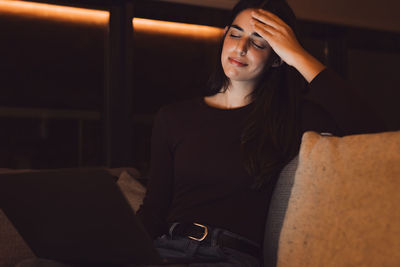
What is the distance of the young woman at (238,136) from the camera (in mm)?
Answer: 1379

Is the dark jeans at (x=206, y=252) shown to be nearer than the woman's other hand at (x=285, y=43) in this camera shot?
Yes

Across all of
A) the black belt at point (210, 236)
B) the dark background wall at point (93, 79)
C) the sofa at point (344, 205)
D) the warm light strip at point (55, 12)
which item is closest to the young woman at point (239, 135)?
the black belt at point (210, 236)

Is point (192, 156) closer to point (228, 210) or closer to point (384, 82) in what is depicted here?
point (228, 210)

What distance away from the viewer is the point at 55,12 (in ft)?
9.53

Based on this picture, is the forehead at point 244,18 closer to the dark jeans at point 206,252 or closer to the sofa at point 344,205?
the sofa at point 344,205

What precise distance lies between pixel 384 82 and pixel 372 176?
3284 millimetres

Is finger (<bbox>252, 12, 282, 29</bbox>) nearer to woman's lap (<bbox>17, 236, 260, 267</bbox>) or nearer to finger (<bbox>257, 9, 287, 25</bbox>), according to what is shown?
finger (<bbox>257, 9, 287, 25</bbox>)

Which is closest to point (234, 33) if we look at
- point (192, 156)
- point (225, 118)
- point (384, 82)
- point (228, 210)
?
point (225, 118)

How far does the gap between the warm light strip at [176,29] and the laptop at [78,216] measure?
7.13ft

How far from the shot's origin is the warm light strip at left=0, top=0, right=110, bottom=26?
2.81 m

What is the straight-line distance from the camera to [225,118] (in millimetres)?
1566

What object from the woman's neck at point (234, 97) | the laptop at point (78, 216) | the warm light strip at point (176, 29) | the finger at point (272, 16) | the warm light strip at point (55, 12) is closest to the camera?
the laptop at point (78, 216)

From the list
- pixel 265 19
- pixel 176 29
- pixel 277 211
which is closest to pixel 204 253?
pixel 277 211

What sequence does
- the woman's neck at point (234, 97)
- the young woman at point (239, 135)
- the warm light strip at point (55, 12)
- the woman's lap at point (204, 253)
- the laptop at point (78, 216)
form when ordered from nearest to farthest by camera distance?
the laptop at point (78, 216) → the woman's lap at point (204, 253) → the young woman at point (239, 135) → the woman's neck at point (234, 97) → the warm light strip at point (55, 12)
